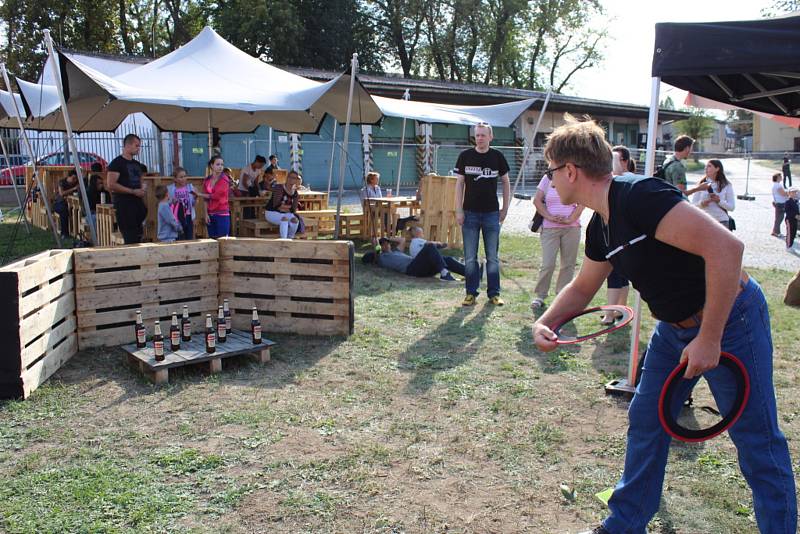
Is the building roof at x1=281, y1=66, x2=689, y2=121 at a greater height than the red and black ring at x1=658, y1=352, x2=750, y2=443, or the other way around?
the building roof at x1=281, y1=66, x2=689, y2=121

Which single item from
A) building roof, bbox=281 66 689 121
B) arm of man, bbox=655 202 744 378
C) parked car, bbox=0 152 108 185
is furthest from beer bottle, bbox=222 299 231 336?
building roof, bbox=281 66 689 121

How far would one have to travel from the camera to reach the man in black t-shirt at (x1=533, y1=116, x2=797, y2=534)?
2311 mm

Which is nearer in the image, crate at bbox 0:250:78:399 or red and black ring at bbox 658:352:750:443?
red and black ring at bbox 658:352:750:443

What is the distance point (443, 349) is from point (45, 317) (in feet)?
11.1

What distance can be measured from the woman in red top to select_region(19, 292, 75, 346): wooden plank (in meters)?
4.25

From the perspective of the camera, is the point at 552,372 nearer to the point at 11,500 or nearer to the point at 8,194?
the point at 11,500

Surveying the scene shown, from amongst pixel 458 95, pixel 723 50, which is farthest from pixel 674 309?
pixel 458 95

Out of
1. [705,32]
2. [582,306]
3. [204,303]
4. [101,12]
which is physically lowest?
[204,303]

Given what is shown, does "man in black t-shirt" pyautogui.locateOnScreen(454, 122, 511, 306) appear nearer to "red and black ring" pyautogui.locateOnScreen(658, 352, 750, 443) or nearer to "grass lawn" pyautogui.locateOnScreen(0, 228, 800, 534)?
"grass lawn" pyautogui.locateOnScreen(0, 228, 800, 534)

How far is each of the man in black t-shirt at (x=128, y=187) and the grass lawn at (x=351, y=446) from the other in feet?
11.8

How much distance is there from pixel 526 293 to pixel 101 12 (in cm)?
3353

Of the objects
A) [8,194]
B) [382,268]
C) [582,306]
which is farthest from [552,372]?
[8,194]

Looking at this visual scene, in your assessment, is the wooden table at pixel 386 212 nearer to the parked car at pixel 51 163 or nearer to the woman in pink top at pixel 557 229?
the woman in pink top at pixel 557 229

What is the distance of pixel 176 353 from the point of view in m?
5.53
